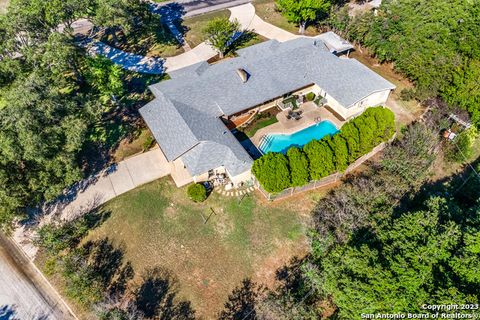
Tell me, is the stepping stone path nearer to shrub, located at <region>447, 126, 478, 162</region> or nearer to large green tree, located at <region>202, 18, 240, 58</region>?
shrub, located at <region>447, 126, 478, 162</region>

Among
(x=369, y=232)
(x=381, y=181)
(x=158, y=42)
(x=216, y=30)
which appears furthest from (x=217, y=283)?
(x=158, y=42)

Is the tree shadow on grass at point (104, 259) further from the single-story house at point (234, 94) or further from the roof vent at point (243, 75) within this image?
the roof vent at point (243, 75)

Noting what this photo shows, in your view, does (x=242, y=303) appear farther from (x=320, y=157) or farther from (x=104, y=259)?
(x=320, y=157)

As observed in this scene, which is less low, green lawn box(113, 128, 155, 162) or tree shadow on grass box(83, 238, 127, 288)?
green lawn box(113, 128, 155, 162)

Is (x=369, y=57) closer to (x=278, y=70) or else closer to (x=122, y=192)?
(x=278, y=70)

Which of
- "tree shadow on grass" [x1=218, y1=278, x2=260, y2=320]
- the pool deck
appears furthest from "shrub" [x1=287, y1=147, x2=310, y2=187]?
"tree shadow on grass" [x1=218, y1=278, x2=260, y2=320]

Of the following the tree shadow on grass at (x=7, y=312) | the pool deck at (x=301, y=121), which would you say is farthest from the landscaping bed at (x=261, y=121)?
the tree shadow on grass at (x=7, y=312)

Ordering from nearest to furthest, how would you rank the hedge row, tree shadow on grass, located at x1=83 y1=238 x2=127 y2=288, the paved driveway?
tree shadow on grass, located at x1=83 y1=238 x2=127 y2=288 → the hedge row → the paved driveway
